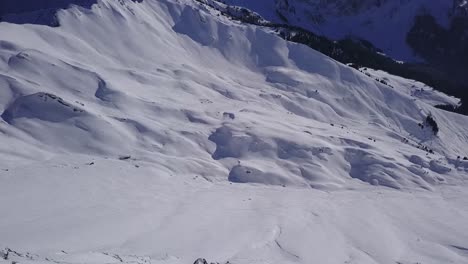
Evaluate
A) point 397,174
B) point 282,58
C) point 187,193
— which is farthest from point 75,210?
point 282,58

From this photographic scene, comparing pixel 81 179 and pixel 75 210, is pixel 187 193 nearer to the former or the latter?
pixel 81 179

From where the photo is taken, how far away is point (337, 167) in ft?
151

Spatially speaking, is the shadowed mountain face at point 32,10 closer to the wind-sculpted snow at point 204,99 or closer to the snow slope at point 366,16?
the wind-sculpted snow at point 204,99

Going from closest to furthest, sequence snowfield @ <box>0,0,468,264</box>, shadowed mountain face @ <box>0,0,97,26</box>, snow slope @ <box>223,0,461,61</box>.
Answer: snowfield @ <box>0,0,468,264</box> → shadowed mountain face @ <box>0,0,97,26</box> → snow slope @ <box>223,0,461,61</box>

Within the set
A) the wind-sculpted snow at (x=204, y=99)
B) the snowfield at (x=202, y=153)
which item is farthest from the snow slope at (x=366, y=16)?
the snowfield at (x=202, y=153)

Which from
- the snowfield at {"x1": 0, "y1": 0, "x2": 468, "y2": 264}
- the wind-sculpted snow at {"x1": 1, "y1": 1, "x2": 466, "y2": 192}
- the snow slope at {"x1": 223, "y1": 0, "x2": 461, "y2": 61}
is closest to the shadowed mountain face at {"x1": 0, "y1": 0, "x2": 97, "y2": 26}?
the wind-sculpted snow at {"x1": 1, "y1": 1, "x2": 466, "y2": 192}

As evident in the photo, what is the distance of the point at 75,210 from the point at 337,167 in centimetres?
2724

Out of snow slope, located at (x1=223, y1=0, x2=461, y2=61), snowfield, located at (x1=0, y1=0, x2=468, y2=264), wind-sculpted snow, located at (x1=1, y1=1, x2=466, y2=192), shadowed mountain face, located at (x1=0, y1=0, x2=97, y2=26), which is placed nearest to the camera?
snowfield, located at (x1=0, y1=0, x2=468, y2=264)

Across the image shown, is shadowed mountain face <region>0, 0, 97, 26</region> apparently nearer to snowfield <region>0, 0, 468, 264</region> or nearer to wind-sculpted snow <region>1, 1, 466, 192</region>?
wind-sculpted snow <region>1, 1, 466, 192</region>

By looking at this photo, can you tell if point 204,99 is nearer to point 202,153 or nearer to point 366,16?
point 202,153

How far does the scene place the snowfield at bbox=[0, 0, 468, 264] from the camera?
24297mm

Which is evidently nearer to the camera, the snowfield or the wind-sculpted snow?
the snowfield

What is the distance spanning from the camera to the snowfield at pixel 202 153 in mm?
24297

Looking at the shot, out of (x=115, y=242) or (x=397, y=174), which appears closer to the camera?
(x=115, y=242)
